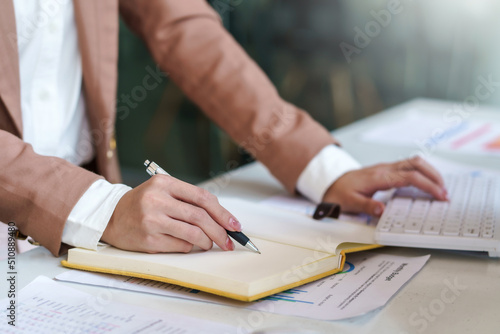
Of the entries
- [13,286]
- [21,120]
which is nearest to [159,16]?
[21,120]

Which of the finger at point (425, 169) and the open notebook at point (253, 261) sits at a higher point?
the open notebook at point (253, 261)

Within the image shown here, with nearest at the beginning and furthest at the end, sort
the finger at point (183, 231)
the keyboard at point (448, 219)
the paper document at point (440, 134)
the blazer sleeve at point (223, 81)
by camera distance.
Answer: the finger at point (183, 231), the keyboard at point (448, 219), the blazer sleeve at point (223, 81), the paper document at point (440, 134)

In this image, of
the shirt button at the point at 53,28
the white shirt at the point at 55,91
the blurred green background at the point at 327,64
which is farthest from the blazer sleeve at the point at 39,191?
the blurred green background at the point at 327,64

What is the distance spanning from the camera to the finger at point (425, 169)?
1.15m

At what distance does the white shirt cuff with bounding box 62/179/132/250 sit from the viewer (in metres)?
0.89

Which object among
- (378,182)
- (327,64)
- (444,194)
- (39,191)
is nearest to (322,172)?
(378,182)

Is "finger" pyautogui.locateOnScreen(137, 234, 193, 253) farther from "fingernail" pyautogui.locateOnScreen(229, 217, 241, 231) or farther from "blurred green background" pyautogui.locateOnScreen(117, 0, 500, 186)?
"blurred green background" pyautogui.locateOnScreen(117, 0, 500, 186)

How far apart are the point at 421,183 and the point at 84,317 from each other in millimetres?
671

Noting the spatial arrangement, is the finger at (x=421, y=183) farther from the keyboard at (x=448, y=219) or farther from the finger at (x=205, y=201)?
the finger at (x=205, y=201)

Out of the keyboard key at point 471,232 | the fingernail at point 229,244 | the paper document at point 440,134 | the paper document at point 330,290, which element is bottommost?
the paper document at point 440,134

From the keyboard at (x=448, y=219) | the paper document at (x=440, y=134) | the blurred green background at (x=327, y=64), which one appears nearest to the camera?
the keyboard at (x=448, y=219)

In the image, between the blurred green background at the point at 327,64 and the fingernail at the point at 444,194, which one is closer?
the fingernail at the point at 444,194

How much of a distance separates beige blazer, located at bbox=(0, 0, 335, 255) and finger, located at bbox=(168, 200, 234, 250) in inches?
6.1

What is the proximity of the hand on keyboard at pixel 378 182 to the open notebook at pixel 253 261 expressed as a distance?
0.14 metres
